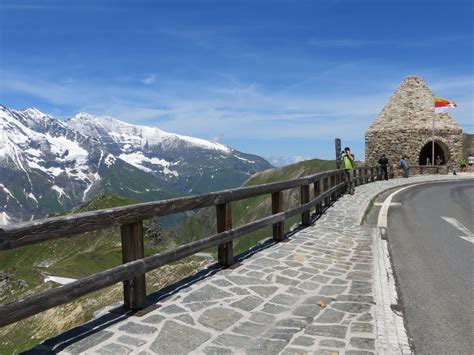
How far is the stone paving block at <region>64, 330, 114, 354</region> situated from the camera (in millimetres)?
4277

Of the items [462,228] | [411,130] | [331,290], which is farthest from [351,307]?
[411,130]

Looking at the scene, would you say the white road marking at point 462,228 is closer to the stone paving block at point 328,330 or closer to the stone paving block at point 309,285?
the stone paving block at point 309,285

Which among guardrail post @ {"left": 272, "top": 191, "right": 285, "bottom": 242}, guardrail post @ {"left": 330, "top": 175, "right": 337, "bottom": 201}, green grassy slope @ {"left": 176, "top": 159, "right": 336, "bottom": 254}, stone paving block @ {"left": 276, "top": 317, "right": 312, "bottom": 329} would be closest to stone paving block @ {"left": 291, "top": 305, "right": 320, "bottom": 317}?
stone paving block @ {"left": 276, "top": 317, "right": 312, "bottom": 329}

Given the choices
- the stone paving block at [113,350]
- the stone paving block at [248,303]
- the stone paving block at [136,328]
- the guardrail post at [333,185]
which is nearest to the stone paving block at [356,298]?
the stone paving block at [248,303]

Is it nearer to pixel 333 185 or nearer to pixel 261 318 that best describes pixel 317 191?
pixel 333 185

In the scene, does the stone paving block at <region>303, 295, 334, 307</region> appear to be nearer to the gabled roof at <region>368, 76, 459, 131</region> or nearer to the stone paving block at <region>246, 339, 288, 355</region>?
the stone paving block at <region>246, 339, 288, 355</region>

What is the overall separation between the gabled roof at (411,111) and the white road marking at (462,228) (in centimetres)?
3529

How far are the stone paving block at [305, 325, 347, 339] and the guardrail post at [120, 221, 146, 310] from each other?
214 cm

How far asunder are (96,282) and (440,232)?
9466 millimetres

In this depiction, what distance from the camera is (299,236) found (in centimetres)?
1061

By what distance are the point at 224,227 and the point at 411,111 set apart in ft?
149

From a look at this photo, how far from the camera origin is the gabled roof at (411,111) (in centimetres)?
4606

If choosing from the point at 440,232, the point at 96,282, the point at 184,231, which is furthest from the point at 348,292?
the point at 184,231

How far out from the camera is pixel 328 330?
4.88 meters
